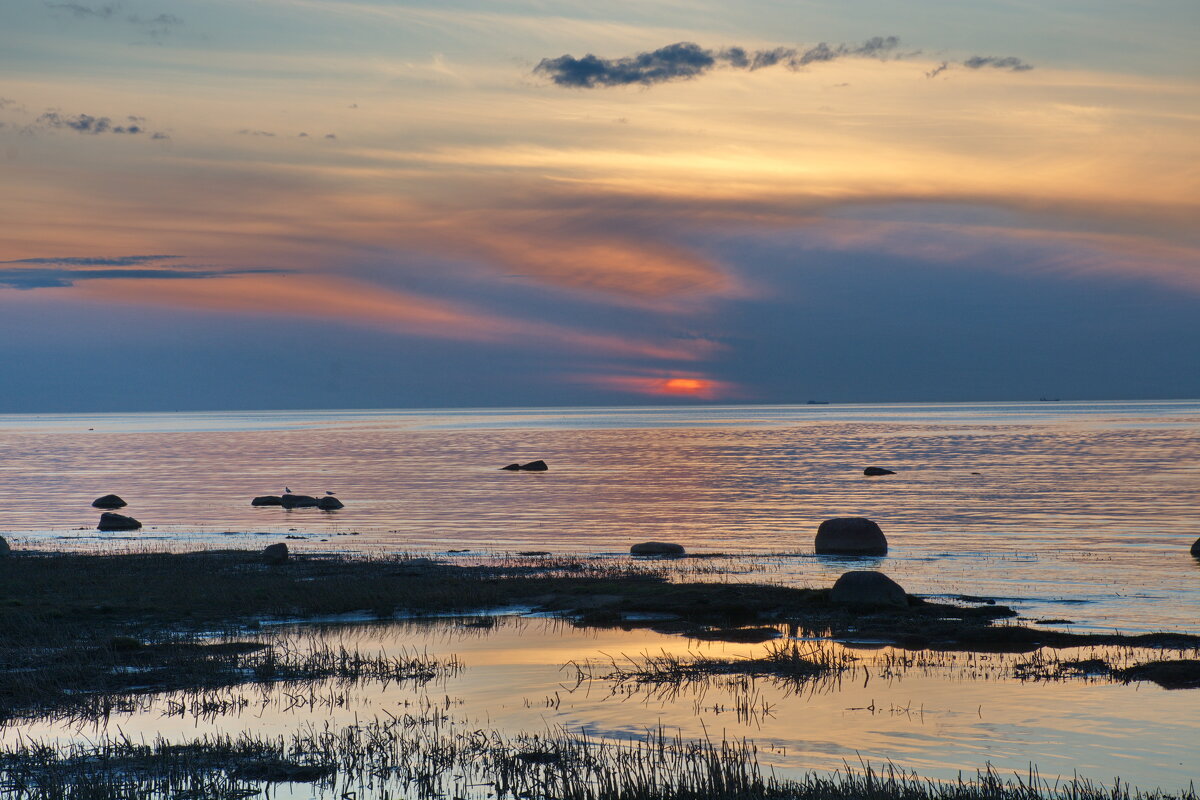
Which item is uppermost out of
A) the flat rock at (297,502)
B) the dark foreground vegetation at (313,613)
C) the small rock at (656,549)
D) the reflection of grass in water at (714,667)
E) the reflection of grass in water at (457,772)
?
the flat rock at (297,502)

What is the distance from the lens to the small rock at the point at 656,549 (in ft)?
127

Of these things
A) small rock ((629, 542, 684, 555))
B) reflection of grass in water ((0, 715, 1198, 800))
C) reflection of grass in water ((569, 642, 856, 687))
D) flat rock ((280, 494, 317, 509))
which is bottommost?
reflection of grass in water ((0, 715, 1198, 800))

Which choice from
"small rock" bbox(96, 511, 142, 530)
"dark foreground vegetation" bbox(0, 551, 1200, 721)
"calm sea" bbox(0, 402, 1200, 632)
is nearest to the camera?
"dark foreground vegetation" bbox(0, 551, 1200, 721)

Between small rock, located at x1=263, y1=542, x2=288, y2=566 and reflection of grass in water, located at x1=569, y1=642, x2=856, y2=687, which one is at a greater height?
small rock, located at x1=263, y1=542, x2=288, y2=566

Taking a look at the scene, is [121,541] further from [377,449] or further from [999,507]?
[377,449]

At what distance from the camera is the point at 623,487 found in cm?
7581

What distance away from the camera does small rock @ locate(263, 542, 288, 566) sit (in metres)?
35.7

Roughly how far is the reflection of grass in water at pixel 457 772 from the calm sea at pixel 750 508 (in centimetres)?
1373

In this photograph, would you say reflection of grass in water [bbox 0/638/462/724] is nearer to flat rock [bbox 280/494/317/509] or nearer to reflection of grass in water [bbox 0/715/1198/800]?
reflection of grass in water [bbox 0/715/1198/800]

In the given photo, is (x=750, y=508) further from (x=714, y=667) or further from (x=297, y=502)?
(x=714, y=667)

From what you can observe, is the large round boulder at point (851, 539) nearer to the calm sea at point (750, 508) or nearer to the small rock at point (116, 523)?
the calm sea at point (750, 508)

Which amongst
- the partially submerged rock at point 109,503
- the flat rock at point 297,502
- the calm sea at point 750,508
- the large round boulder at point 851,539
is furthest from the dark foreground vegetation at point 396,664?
the partially submerged rock at point 109,503

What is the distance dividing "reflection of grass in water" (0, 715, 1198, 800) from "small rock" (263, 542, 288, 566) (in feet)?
71.0

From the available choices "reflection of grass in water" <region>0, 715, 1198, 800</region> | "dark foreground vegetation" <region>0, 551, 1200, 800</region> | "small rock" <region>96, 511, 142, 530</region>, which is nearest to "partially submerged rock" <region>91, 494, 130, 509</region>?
"small rock" <region>96, 511, 142, 530</region>
